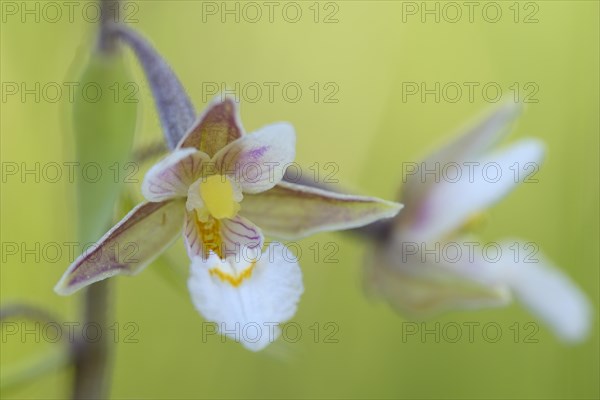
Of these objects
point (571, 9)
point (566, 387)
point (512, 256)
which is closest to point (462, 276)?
point (512, 256)

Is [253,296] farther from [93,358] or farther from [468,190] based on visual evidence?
[468,190]

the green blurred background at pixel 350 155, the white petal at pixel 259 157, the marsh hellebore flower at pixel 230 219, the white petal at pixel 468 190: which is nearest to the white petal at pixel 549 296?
the white petal at pixel 468 190

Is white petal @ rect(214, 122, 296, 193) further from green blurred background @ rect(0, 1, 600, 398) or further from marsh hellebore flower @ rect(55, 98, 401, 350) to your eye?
green blurred background @ rect(0, 1, 600, 398)

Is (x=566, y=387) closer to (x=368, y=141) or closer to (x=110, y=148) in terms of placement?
(x=368, y=141)

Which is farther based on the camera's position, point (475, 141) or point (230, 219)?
point (475, 141)

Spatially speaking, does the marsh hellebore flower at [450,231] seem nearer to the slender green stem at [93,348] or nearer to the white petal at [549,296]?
the white petal at [549,296]

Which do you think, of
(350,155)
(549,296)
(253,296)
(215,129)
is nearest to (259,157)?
(215,129)

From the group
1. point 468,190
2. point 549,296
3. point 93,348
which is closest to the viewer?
point 93,348
